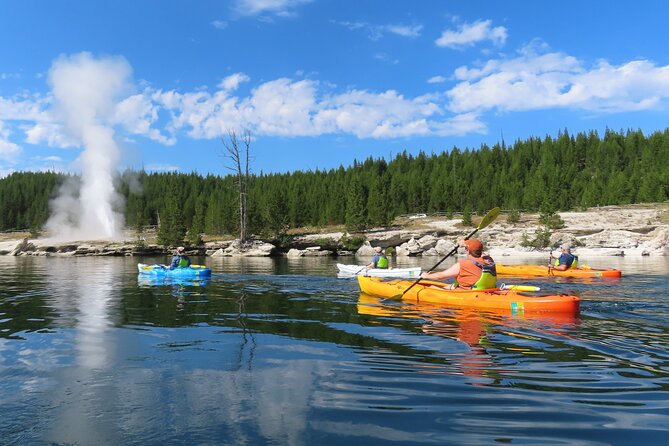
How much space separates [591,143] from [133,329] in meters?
122

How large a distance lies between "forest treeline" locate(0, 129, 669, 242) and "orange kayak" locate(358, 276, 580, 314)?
48680mm

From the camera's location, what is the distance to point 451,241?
179 feet

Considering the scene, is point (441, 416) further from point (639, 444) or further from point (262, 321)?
point (262, 321)

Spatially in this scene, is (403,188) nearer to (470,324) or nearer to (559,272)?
(559,272)

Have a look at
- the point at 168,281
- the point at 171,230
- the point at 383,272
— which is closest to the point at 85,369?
the point at 383,272

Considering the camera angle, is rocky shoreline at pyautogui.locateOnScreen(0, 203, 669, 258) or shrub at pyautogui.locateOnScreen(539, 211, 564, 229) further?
shrub at pyautogui.locateOnScreen(539, 211, 564, 229)

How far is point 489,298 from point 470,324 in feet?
6.64

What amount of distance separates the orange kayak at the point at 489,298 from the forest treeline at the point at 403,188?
160ft

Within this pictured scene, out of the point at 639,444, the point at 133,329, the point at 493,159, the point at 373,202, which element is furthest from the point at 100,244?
the point at 493,159

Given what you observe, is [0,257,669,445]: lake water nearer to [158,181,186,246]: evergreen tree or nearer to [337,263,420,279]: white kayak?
[337,263,420,279]: white kayak

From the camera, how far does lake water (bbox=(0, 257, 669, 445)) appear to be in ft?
15.9

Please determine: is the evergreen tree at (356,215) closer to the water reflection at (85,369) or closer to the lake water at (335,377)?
the water reflection at (85,369)

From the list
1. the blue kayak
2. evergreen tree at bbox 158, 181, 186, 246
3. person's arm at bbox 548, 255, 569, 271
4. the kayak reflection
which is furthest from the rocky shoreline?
the kayak reflection

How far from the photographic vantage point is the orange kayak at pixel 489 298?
11.6 meters
